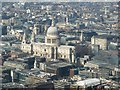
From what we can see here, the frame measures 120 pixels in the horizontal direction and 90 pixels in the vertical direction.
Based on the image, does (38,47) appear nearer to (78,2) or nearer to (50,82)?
(50,82)

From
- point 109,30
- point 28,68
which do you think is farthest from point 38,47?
point 109,30

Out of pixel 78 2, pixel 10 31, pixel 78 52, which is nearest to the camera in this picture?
pixel 78 52

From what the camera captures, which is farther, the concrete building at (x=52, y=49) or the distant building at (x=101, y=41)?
the distant building at (x=101, y=41)

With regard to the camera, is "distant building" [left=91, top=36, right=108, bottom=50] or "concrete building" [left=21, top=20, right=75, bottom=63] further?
"distant building" [left=91, top=36, right=108, bottom=50]

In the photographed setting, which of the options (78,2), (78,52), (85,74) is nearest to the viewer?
(85,74)

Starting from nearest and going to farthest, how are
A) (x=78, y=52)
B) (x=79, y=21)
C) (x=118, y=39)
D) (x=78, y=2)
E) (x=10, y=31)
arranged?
1. (x=78, y=52)
2. (x=118, y=39)
3. (x=10, y=31)
4. (x=79, y=21)
5. (x=78, y=2)

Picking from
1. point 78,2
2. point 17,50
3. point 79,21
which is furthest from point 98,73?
point 78,2

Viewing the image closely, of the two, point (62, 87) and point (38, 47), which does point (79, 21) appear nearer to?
point (38, 47)

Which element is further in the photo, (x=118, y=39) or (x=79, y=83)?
(x=118, y=39)

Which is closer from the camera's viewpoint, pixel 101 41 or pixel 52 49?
pixel 52 49
